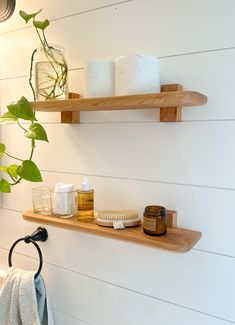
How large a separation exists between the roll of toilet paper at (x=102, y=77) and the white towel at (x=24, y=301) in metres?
0.74

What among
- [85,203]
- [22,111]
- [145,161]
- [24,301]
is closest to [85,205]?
[85,203]

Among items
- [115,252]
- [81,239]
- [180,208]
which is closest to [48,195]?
[81,239]

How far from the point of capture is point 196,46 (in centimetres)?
82

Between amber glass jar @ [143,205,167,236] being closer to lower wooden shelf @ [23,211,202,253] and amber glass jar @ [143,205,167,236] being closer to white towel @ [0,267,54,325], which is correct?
lower wooden shelf @ [23,211,202,253]

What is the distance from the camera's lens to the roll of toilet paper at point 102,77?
0.83 metres

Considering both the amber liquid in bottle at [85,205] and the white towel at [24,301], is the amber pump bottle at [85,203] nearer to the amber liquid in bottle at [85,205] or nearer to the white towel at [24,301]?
the amber liquid in bottle at [85,205]

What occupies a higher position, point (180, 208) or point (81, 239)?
point (180, 208)

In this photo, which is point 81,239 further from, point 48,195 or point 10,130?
point 10,130

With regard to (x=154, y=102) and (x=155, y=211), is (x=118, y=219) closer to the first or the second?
(x=155, y=211)

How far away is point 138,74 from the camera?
761 mm

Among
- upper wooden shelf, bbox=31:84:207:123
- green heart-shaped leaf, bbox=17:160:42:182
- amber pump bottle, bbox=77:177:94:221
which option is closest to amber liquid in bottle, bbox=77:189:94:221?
amber pump bottle, bbox=77:177:94:221

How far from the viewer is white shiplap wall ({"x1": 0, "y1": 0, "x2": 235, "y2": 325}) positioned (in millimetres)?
812

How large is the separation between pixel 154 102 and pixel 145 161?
0.26 metres

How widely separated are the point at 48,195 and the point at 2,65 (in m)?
0.64
